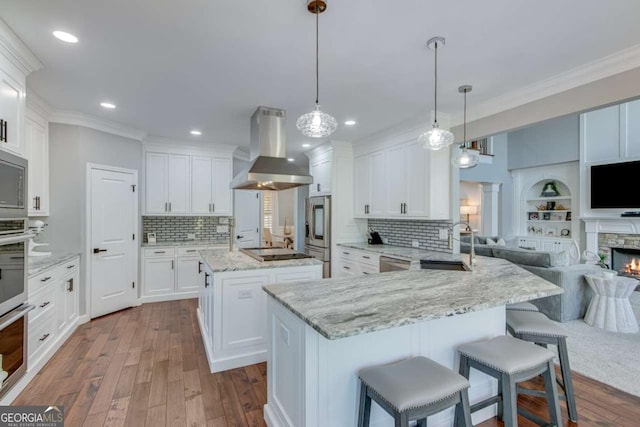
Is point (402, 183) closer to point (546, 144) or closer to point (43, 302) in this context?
point (43, 302)

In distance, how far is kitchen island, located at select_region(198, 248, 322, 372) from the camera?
2.78m

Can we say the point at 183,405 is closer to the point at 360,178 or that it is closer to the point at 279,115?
the point at 279,115

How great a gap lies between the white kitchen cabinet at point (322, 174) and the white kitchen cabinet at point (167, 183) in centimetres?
220

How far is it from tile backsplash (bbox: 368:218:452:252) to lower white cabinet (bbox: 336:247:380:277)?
684 mm

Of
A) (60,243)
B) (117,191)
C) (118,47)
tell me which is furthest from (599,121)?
(60,243)

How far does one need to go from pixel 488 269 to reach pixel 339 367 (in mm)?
1602

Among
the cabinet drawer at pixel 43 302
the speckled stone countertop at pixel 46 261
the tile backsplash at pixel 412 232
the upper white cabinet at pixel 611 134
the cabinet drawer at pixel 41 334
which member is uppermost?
the upper white cabinet at pixel 611 134

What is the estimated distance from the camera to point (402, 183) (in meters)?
4.37

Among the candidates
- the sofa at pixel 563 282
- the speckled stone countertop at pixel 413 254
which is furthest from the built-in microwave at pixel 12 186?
the sofa at pixel 563 282

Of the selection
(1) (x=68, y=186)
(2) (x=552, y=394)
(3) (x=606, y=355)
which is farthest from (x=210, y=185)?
(3) (x=606, y=355)

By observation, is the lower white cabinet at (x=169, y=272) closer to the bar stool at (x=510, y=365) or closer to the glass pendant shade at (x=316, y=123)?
the glass pendant shade at (x=316, y=123)

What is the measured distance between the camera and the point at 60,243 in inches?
149

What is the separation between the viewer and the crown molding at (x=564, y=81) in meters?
2.39

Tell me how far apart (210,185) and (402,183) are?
330 centimetres
